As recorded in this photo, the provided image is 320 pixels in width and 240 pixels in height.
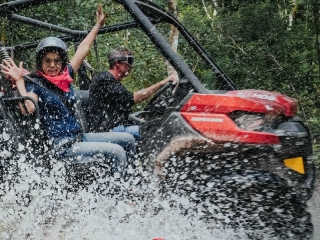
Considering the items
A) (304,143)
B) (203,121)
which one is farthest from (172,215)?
(304,143)

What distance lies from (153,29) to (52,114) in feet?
3.40

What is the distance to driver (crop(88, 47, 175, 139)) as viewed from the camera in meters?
4.88

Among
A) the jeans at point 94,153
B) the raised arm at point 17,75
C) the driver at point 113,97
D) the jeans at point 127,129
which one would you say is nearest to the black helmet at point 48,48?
the raised arm at point 17,75

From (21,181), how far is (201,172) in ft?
4.72

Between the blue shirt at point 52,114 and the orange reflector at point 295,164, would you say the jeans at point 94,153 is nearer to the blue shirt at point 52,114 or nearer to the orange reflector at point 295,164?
the blue shirt at point 52,114

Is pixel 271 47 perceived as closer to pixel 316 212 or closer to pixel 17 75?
pixel 316 212

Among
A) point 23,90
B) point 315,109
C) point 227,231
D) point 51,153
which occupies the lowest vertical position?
point 315,109

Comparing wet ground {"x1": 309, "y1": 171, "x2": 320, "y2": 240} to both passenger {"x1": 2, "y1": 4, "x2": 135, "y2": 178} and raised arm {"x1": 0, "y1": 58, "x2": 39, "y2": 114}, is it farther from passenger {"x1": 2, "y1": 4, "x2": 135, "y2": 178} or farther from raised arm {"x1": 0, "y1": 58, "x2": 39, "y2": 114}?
raised arm {"x1": 0, "y1": 58, "x2": 39, "y2": 114}

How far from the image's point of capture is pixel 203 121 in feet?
10.7

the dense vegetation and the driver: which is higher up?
the driver

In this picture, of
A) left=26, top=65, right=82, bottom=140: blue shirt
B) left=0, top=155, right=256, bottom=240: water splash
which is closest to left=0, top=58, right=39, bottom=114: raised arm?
left=26, top=65, right=82, bottom=140: blue shirt

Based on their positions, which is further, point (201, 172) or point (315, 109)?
point (315, 109)

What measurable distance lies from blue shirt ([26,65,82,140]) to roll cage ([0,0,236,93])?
0.40 m

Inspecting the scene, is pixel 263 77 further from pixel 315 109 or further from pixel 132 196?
pixel 132 196
